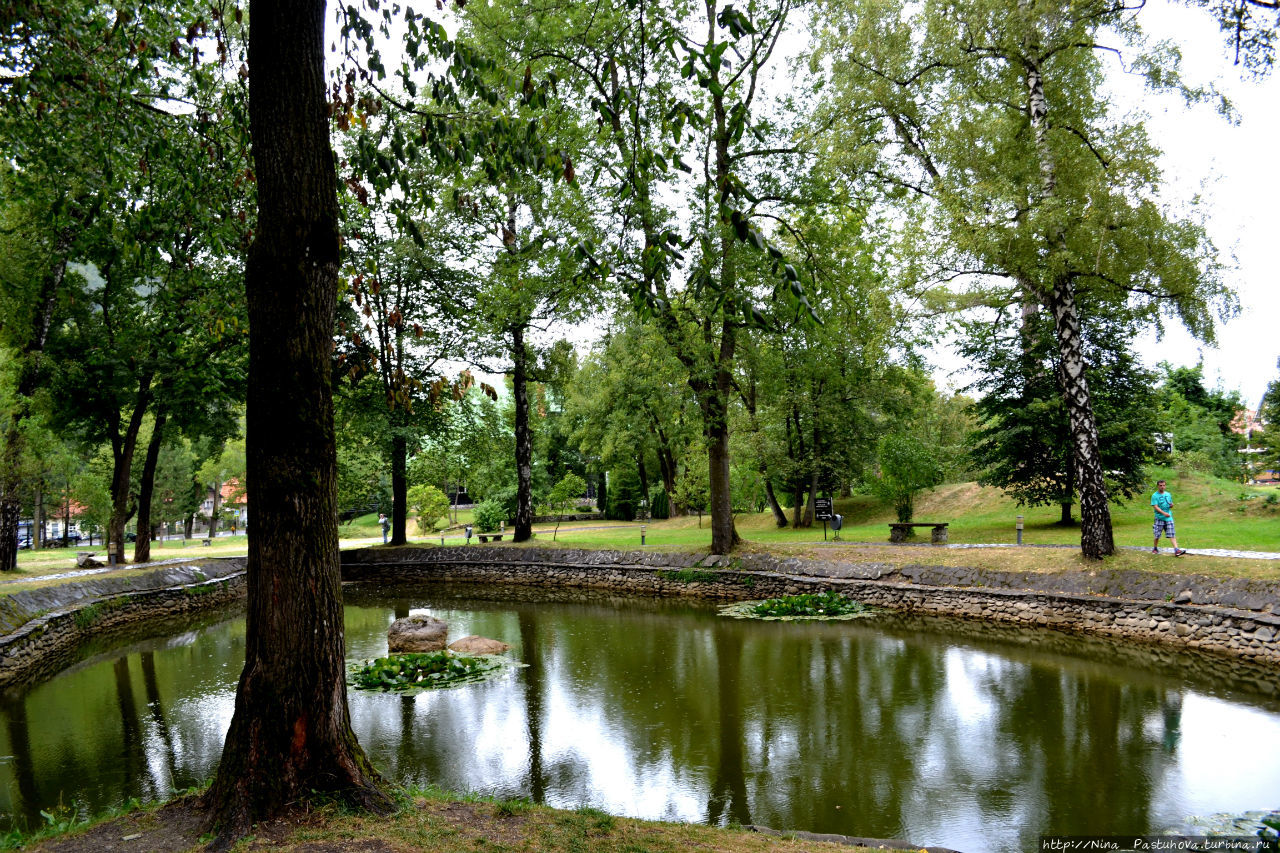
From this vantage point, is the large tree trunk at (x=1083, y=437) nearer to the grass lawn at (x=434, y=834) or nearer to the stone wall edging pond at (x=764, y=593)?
the stone wall edging pond at (x=764, y=593)

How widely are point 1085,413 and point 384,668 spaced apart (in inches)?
498

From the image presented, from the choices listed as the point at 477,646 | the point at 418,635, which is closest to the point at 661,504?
the point at 477,646

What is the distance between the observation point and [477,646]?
43.7ft

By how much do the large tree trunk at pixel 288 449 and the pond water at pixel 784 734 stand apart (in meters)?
2.93

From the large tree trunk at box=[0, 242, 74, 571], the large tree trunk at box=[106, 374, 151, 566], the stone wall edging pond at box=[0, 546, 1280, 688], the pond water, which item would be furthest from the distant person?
the large tree trunk at box=[106, 374, 151, 566]

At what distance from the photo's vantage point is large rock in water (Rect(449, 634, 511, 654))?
1314cm

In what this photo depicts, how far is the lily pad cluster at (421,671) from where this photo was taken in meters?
11.1

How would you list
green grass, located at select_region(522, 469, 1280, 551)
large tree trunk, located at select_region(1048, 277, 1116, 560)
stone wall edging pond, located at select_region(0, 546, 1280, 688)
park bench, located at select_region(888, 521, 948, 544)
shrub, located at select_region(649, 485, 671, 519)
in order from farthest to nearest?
shrub, located at select_region(649, 485, 671, 519), park bench, located at select_region(888, 521, 948, 544), green grass, located at select_region(522, 469, 1280, 551), large tree trunk, located at select_region(1048, 277, 1116, 560), stone wall edging pond, located at select_region(0, 546, 1280, 688)

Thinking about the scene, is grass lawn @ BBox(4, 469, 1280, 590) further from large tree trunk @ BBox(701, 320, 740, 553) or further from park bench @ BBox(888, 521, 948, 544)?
large tree trunk @ BBox(701, 320, 740, 553)

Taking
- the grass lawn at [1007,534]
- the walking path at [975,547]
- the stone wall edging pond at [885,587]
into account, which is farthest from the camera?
the grass lawn at [1007,534]

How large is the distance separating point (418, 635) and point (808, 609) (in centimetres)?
771

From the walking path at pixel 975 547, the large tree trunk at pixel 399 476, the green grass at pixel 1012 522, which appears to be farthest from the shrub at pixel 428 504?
the walking path at pixel 975 547

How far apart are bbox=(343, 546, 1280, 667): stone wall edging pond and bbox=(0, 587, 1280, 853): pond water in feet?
2.19

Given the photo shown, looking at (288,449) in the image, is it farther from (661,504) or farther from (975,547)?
(661,504)
